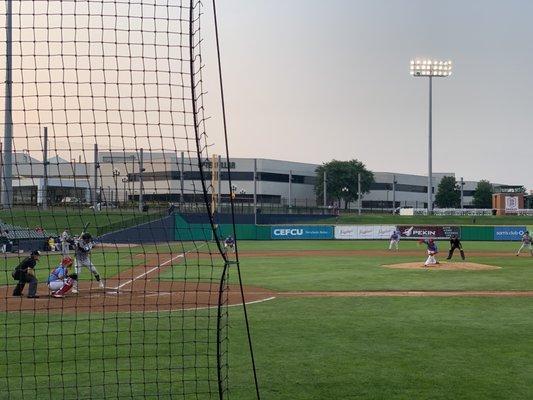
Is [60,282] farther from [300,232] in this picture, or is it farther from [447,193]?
[447,193]

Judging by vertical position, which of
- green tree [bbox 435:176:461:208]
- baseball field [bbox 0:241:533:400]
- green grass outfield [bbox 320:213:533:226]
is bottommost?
baseball field [bbox 0:241:533:400]

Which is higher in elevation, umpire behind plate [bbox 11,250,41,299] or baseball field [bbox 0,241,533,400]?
umpire behind plate [bbox 11,250,41,299]

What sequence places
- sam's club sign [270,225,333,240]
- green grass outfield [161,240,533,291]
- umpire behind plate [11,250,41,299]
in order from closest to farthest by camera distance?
umpire behind plate [11,250,41,299], green grass outfield [161,240,533,291], sam's club sign [270,225,333,240]

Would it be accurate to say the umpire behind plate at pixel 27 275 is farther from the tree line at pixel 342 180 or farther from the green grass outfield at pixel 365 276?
the tree line at pixel 342 180

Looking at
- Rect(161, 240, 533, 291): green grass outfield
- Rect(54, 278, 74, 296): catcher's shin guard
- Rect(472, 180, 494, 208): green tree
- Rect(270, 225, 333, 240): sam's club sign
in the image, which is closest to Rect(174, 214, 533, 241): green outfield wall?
Rect(270, 225, 333, 240): sam's club sign

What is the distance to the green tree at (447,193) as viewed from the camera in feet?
366

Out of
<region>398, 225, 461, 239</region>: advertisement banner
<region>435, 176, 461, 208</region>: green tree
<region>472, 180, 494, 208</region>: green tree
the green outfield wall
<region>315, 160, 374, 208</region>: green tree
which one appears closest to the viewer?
<region>398, 225, 461, 239</region>: advertisement banner

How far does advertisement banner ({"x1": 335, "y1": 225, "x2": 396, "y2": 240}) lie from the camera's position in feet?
175

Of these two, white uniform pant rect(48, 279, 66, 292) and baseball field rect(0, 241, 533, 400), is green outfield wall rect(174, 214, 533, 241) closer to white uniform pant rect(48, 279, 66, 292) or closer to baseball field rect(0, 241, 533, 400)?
baseball field rect(0, 241, 533, 400)

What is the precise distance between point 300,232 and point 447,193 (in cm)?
6448

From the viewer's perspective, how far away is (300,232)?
54844 millimetres

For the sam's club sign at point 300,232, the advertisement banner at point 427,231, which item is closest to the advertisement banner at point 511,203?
the advertisement banner at point 427,231

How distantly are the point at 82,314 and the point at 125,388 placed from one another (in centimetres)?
635

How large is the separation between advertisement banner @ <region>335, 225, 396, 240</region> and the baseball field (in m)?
34.1
